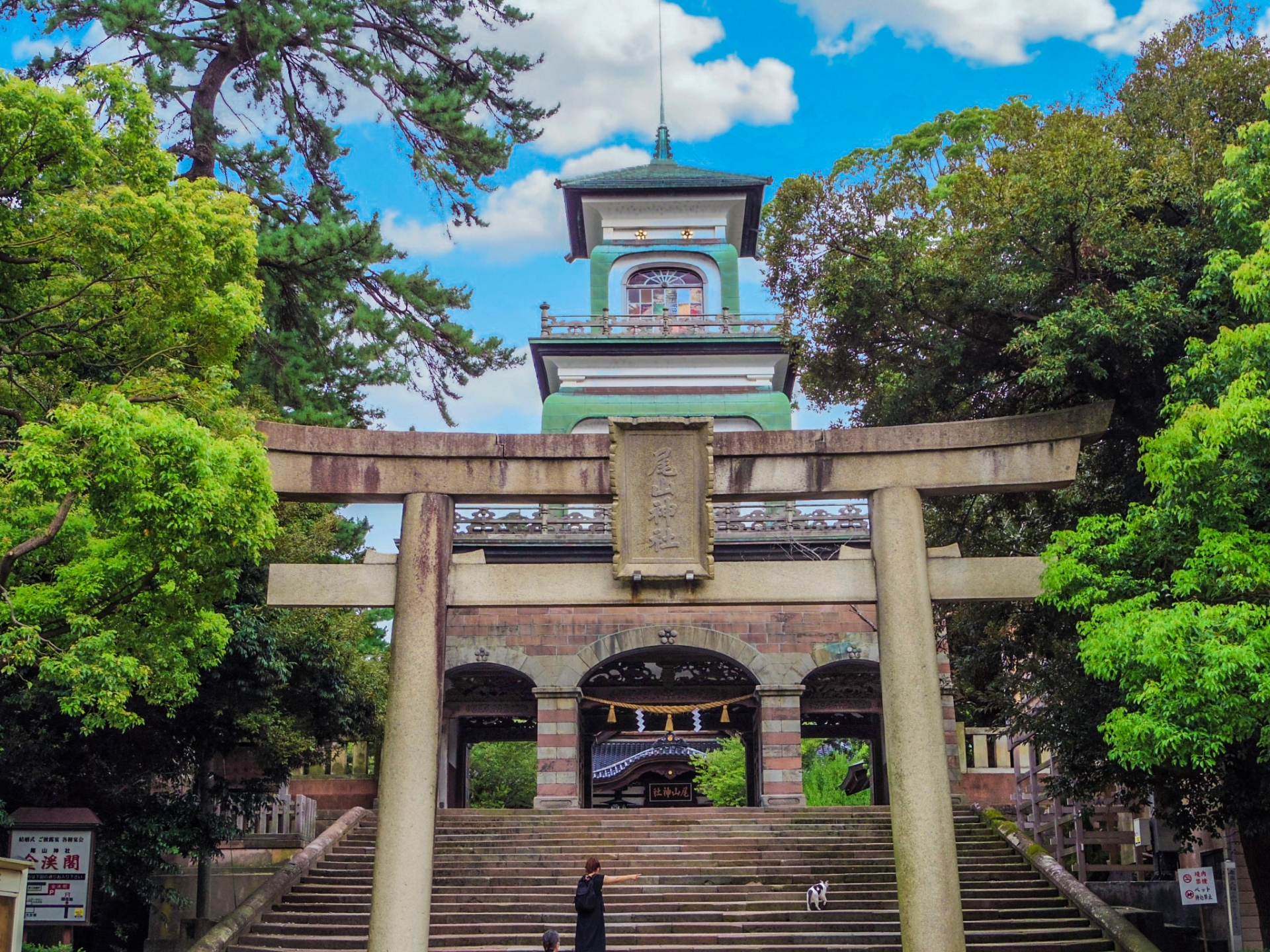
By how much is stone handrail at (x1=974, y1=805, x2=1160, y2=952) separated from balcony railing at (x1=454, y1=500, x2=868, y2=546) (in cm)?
600

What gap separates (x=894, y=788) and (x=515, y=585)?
366cm

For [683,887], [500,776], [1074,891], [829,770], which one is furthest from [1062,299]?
[500,776]

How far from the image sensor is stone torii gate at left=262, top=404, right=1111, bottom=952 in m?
10.8

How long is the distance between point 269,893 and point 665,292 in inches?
633

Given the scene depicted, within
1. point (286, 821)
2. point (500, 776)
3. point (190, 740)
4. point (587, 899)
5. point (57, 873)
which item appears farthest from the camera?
point (500, 776)

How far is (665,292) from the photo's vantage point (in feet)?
91.0

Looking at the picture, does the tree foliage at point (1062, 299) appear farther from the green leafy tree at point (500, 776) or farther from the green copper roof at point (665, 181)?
the green leafy tree at point (500, 776)

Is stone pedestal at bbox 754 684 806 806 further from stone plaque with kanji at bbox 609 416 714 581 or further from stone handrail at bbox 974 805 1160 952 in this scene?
stone plaque with kanji at bbox 609 416 714 581

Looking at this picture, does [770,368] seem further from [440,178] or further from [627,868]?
[627,868]

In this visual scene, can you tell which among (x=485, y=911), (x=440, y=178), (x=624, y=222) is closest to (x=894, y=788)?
(x=485, y=911)

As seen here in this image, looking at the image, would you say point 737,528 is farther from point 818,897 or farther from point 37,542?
point 37,542

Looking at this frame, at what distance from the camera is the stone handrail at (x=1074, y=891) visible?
13258mm

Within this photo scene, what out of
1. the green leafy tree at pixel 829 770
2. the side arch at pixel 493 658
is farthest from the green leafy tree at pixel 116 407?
the green leafy tree at pixel 829 770

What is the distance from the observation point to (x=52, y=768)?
514 inches
